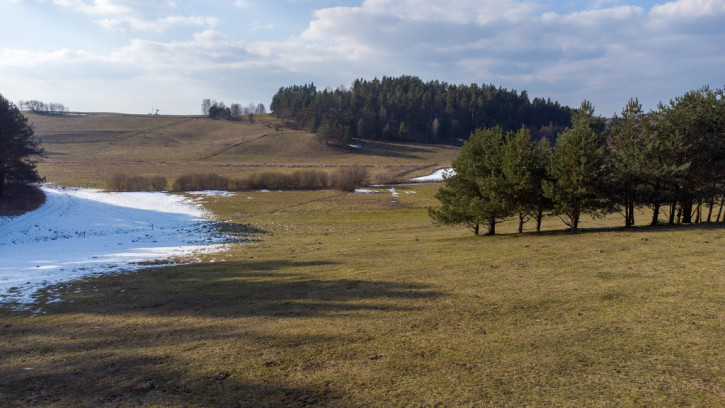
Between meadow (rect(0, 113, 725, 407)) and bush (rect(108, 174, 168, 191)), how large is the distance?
52.2 metres

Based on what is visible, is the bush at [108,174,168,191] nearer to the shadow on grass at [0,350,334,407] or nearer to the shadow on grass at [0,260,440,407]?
the shadow on grass at [0,260,440,407]

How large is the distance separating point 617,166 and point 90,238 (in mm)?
34600

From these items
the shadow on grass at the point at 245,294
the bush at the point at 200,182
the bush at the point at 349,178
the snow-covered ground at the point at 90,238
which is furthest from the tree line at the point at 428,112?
the shadow on grass at the point at 245,294

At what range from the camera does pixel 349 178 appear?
236ft

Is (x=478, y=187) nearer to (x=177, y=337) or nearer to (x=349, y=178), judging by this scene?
(x=177, y=337)

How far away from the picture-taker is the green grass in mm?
6461

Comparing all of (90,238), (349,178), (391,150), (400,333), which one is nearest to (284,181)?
(349,178)

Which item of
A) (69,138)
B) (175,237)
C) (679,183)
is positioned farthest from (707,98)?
(69,138)

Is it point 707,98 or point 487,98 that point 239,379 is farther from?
point 487,98

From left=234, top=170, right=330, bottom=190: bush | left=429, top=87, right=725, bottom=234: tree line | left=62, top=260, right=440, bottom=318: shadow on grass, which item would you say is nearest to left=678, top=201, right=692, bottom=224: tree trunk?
left=429, top=87, right=725, bottom=234: tree line

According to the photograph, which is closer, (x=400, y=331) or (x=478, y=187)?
(x=400, y=331)

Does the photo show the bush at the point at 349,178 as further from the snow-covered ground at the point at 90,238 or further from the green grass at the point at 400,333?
the green grass at the point at 400,333

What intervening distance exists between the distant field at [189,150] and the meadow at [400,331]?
63934 mm

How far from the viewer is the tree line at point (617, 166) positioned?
70.4 ft
